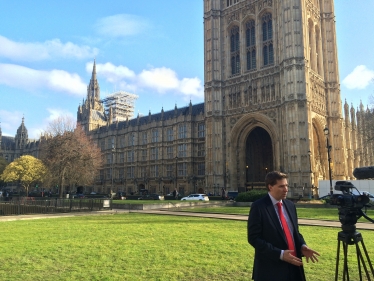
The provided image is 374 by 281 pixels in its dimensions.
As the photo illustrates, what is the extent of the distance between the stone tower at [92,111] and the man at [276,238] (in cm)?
8856

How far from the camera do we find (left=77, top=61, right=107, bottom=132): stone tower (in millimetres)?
90125

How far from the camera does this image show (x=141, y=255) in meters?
8.62

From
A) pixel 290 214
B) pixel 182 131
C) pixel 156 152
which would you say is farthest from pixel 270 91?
pixel 290 214

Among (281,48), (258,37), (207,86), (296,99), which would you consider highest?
(258,37)

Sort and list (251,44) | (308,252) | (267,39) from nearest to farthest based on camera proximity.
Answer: (308,252) → (267,39) → (251,44)

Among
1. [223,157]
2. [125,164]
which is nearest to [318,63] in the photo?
[223,157]

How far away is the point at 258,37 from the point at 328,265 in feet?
156

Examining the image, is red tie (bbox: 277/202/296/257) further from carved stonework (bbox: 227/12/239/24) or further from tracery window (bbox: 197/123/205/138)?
tracery window (bbox: 197/123/205/138)

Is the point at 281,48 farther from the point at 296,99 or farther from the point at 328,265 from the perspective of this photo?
the point at 328,265

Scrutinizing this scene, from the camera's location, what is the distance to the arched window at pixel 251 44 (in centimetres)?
5109

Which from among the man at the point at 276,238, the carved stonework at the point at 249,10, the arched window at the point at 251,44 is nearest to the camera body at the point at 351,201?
the man at the point at 276,238

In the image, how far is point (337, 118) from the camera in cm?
5125

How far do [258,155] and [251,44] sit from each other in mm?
18443

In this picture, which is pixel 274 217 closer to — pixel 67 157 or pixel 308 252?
pixel 308 252
